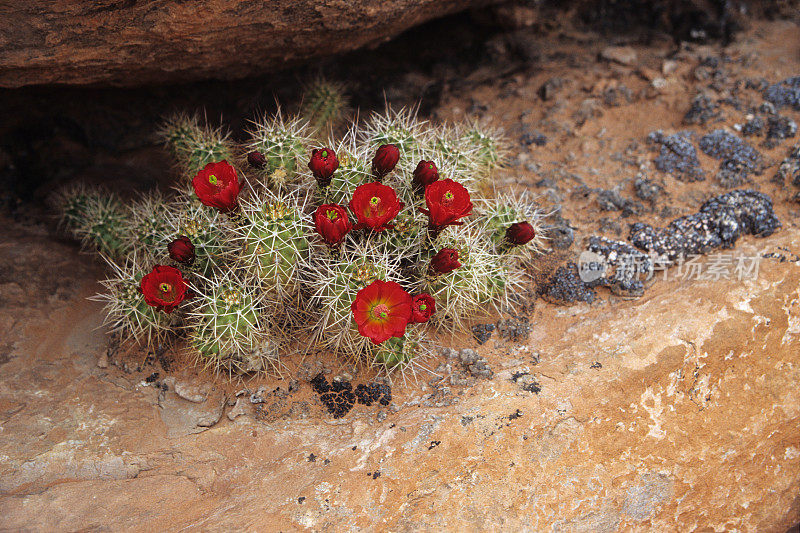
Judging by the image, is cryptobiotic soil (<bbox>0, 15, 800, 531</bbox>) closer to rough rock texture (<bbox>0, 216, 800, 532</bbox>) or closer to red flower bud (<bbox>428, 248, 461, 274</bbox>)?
rough rock texture (<bbox>0, 216, 800, 532</bbox>)

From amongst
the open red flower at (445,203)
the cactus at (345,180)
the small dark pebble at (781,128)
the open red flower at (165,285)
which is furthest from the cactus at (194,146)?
the small dark pebble at (781,128)

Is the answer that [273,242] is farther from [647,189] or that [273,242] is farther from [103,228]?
[647,189]

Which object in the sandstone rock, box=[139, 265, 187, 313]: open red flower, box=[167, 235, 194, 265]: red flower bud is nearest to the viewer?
box=[139, 265, 187, 313]: open red flower

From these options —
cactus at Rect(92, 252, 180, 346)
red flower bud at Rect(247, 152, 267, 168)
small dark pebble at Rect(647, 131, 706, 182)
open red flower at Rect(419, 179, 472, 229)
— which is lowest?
cactus at Rect(92, 252, 180, 346)

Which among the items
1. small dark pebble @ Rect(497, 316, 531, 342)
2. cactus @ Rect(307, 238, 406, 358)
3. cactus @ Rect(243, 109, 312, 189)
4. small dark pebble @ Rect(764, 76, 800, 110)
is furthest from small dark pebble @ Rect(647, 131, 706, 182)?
cactus @ Rect(243, 109, 312, 189)

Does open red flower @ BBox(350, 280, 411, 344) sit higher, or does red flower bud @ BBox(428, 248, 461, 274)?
red flower bud @ BBox(428, 248, 461, 274)

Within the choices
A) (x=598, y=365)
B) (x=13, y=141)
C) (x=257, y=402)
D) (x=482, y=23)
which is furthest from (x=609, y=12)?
(x=13, y=141)
